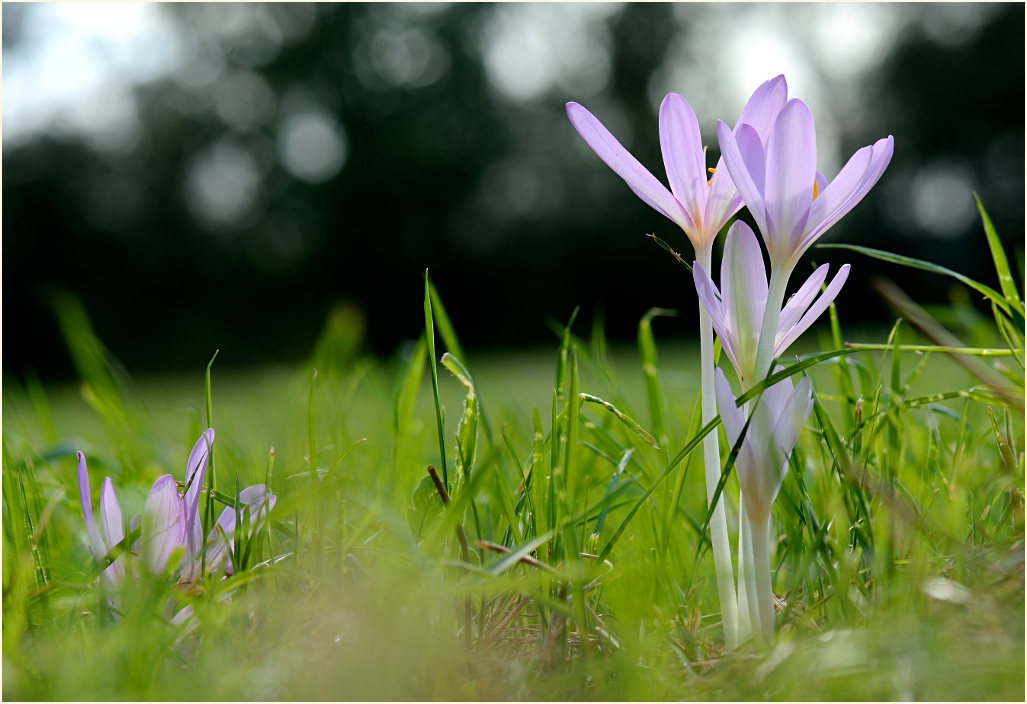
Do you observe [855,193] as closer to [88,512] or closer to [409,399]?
[409,399]

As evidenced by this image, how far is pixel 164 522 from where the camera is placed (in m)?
0.44

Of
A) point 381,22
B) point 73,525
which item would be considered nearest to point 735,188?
point 73,525

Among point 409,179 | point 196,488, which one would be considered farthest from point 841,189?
point 409,179

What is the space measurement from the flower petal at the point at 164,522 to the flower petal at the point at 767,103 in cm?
37

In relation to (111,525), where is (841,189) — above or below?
above

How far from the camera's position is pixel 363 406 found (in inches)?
40.3

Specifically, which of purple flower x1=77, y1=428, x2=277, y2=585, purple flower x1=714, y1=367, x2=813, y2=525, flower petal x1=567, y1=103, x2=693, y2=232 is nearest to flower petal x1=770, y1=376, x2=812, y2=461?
purple flower x1=714, y1=367, x2=813, y2=525

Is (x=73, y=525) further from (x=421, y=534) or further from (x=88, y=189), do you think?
(x=88, y=189)

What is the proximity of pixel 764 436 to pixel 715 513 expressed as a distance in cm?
5

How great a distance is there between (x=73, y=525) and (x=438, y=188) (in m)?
10.9

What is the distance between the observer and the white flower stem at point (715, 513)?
39 centimetres

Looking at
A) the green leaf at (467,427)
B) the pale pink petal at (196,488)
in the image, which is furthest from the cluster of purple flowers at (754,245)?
the pale pink petal at (196,488)

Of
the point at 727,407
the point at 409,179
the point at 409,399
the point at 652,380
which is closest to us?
the point at 727,407

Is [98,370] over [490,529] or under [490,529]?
over
